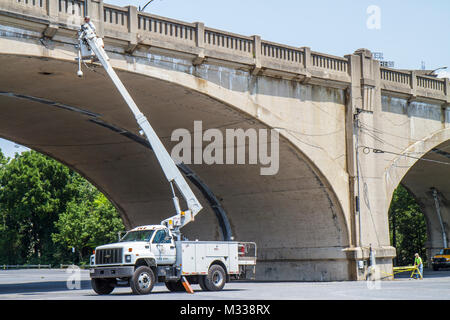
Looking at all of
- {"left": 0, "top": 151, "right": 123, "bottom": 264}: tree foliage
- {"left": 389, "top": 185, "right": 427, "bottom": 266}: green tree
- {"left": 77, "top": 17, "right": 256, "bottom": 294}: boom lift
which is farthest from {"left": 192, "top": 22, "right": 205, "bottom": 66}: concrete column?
{"left": 0, "top": 151, "right": 123, "bottom": 264}: tree foliage

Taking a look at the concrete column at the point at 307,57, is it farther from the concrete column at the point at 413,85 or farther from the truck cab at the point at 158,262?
the truck cab at the point at 158,262

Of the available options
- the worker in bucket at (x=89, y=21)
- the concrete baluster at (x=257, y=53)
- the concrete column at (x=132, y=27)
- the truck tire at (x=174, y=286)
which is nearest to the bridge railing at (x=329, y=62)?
the concrete baluster at (x=257, y=53)

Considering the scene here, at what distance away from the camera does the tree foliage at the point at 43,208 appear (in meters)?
78.9

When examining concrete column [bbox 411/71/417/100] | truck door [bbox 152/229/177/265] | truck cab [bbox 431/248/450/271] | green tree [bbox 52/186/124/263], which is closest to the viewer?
truck door [bbox 152/229/177/265]

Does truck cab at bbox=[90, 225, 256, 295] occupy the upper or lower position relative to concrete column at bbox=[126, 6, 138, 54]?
lower

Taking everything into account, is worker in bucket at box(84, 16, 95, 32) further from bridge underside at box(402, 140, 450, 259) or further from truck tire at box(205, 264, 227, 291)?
bridge underside at box(402, 140, 450, 259)

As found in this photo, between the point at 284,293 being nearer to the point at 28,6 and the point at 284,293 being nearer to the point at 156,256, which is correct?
the point at 156,256

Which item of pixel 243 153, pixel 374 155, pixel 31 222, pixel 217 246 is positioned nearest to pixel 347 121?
pixel 374 155

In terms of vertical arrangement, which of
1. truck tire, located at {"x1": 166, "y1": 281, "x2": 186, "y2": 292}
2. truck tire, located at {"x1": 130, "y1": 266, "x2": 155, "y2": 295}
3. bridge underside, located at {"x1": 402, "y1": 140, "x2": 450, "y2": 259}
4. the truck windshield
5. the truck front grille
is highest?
bridge underside, located at {"x1": 402, "y1": 140, "x2": 450, "y2": 259}

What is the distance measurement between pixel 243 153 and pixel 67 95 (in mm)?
8446

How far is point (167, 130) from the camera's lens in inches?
1256

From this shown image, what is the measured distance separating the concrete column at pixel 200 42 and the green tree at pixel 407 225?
42899mm

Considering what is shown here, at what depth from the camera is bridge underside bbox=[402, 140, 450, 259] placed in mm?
47250

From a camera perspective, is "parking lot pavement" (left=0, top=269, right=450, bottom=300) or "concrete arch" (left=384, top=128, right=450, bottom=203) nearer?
"parking lot pavement" (left=0, top=269, right=450, bottom=300)
